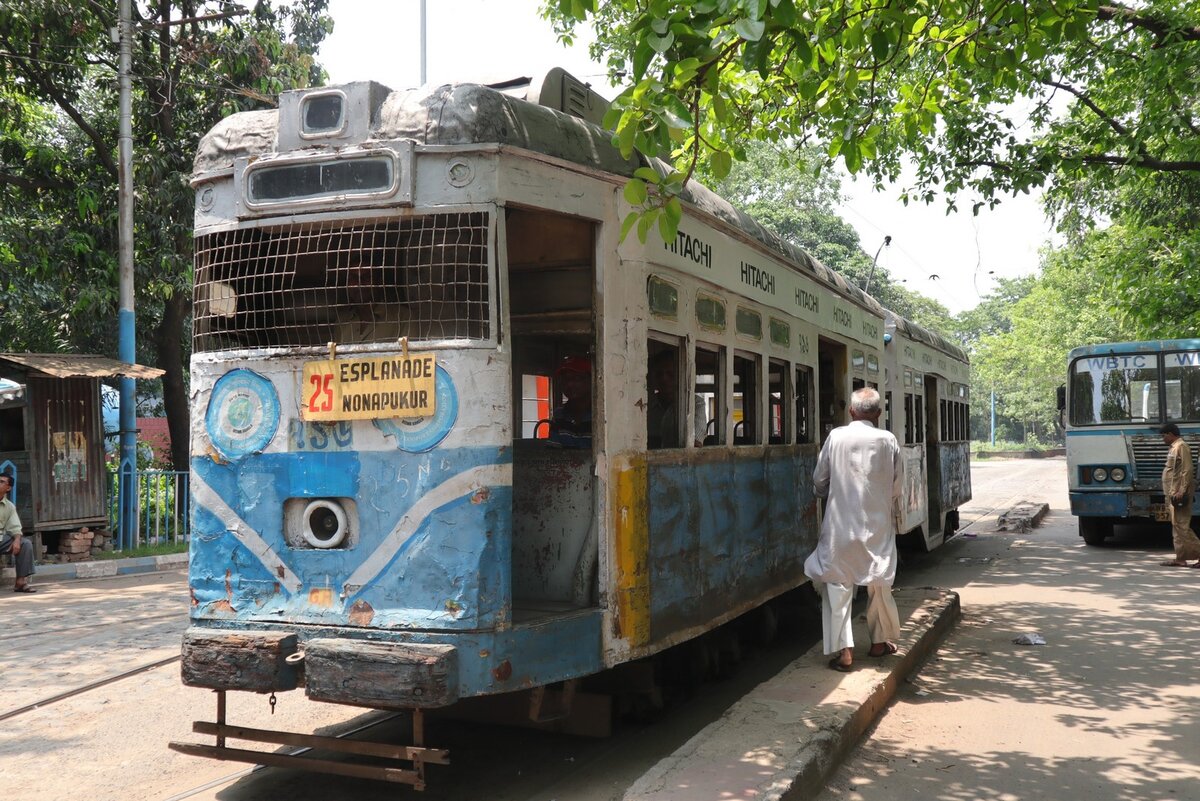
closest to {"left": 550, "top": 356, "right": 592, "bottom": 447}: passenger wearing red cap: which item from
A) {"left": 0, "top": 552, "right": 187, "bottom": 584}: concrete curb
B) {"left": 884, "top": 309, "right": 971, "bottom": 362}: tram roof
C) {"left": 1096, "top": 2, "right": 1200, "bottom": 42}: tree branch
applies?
{"left": 884, "top": 309, "right": 971, "bottom": 362}: tram roof

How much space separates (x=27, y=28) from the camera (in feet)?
48.6

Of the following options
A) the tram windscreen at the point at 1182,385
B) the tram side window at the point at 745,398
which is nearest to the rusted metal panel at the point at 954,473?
the tram windscreen at the point at 1182,385

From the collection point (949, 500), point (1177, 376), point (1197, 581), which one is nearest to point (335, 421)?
point (1197, 581)

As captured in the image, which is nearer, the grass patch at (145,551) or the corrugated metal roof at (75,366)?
the corrugated metal roof at (75,366)

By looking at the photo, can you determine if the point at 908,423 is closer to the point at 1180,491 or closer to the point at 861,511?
the point at 1180,491

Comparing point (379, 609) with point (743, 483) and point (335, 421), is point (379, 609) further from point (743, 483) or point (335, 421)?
point (743, 483)

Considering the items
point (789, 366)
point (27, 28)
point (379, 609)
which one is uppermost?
point (27, 28)

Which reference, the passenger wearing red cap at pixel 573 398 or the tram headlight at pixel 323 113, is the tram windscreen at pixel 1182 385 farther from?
the tram headlight at pixel 323 113

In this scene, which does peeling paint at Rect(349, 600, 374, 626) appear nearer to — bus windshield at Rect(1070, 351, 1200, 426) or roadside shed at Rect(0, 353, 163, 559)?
roadside shed at Rect(0, 353, 163, 559)

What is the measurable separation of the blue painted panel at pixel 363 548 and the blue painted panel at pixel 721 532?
3.64ft

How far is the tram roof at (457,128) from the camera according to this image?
14.6 ft

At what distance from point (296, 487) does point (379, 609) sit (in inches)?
26.6

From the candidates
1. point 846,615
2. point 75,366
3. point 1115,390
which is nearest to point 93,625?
point 75,366

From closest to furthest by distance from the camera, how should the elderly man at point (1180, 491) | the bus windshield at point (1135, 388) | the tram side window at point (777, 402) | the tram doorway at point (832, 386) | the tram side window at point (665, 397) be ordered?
the tram side window at point (665, 397)
the tram side window at point (777, 402)
the tram doorway at point (832, 386)
the elderly man at point (1180, 491)
the bus windshield at point (1135, 388)
